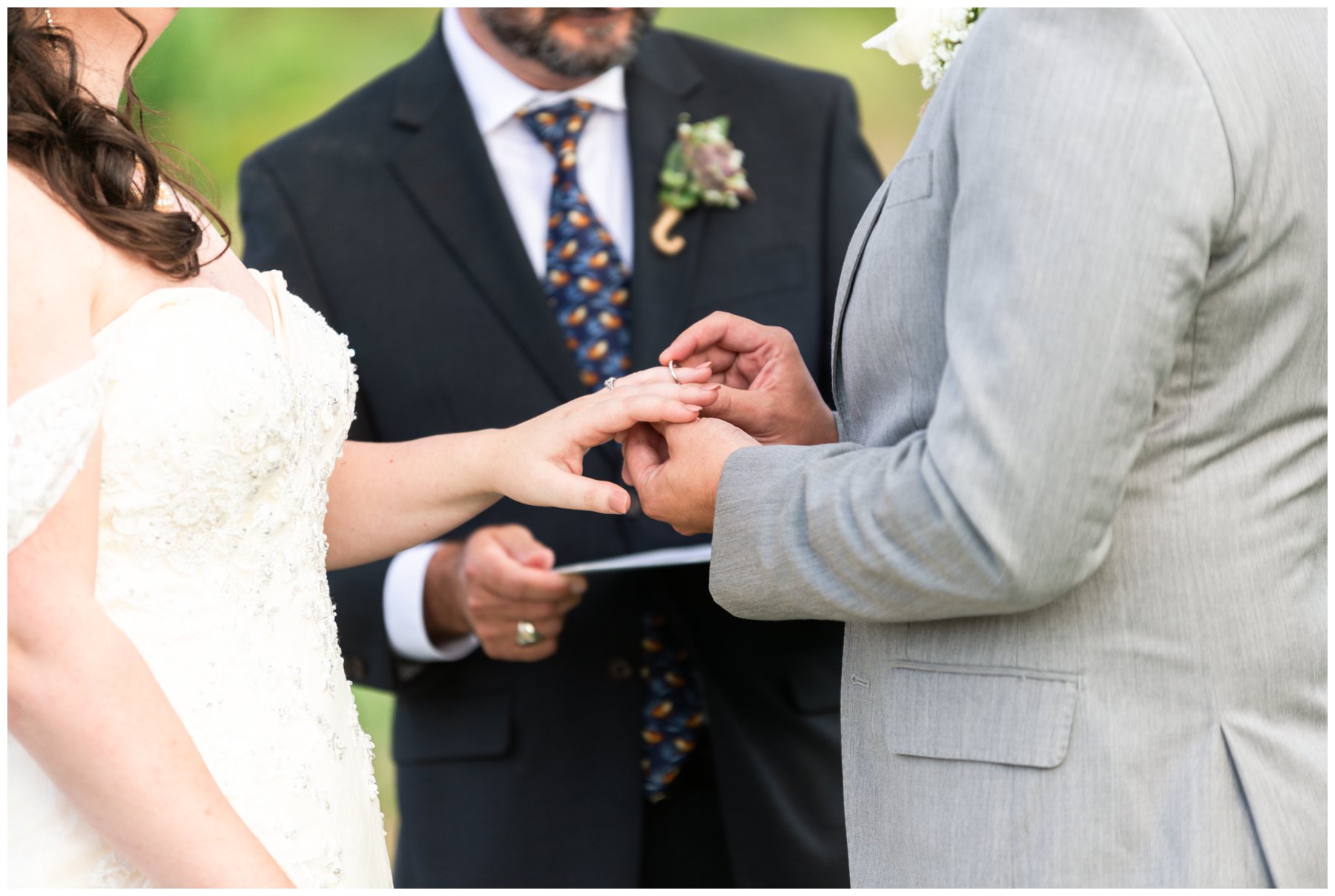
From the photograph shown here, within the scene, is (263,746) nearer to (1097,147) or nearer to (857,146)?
(1097,147)

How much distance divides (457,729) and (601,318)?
2.78 ft

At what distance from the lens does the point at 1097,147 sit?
1029 millimetres

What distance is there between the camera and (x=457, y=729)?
7.61ft

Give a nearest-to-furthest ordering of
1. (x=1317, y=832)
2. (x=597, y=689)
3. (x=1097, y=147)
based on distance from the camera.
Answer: (x=1097, y=147)
(x=1317, y=832)
(x=597, y=689)

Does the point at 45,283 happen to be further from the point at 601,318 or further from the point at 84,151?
the point at 601,318

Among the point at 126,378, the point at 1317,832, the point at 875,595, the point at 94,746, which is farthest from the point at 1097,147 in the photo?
the point at 94,746

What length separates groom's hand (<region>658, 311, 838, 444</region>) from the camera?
1.62 m

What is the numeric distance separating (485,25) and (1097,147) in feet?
5.58

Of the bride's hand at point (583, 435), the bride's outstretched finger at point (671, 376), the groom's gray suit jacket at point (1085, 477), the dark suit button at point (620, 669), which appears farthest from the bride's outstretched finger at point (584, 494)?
the dark suit button at point (620, 669)

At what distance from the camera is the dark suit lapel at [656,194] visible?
2346 millimetres

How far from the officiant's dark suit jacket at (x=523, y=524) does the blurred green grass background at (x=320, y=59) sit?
1398 mm

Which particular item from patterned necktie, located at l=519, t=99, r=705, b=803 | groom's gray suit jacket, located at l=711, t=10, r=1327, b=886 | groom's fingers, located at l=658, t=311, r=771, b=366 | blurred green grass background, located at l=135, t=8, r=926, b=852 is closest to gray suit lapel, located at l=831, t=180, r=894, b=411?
groom's gray suit jacket, located at l=711, t=10, r=1327, b=886

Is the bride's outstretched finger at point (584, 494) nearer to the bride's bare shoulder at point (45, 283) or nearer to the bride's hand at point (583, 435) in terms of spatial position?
the bride's hand at point (583, 435)

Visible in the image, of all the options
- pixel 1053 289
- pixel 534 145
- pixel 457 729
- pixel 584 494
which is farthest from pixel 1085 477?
pixel 534 145
